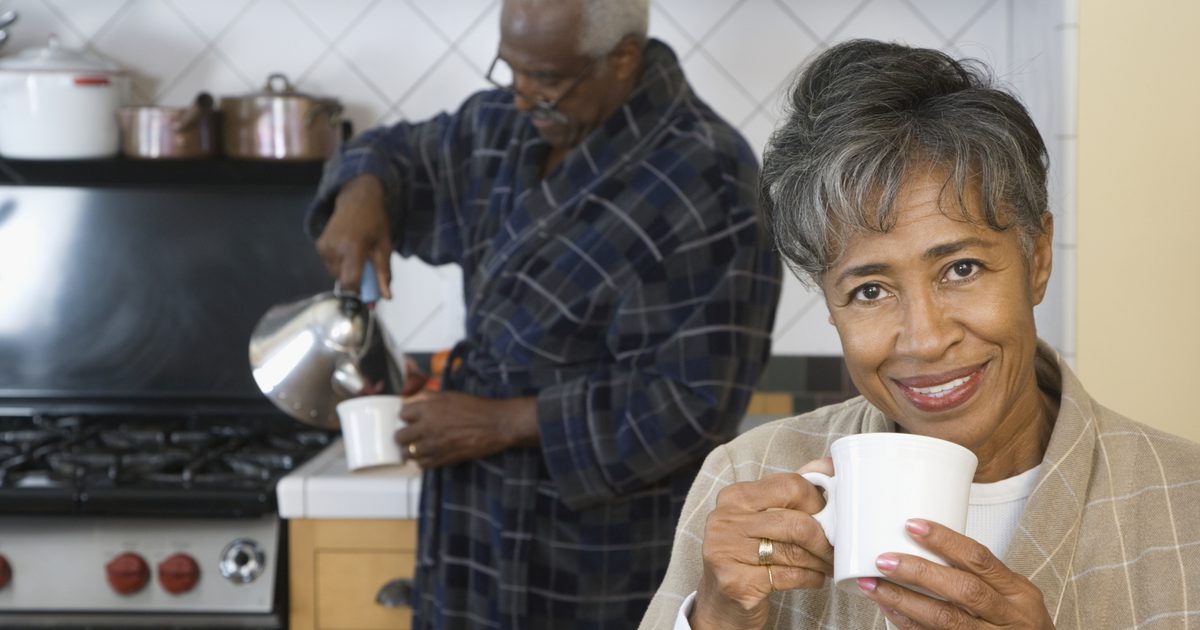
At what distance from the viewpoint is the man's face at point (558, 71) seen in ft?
5.39

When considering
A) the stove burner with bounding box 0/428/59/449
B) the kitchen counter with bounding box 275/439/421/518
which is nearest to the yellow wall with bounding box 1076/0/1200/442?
the kitchen counter with bounding box 275/439/421/518

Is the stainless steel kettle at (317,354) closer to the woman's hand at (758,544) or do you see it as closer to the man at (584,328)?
the man at (584,328)

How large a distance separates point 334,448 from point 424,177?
57 centimetres

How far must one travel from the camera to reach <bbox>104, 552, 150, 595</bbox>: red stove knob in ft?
6.74

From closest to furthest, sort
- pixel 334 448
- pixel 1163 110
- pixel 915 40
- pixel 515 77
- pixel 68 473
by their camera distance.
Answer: pixel 1163 110 < pixel 515 77 < pixel 68 473 < pixel 334 448 < pixel 915 40

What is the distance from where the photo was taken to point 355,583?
82.7 inches

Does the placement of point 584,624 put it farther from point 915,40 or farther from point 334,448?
point 915,40

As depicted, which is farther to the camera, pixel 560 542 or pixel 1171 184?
pixel 560 542

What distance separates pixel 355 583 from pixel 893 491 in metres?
1.43

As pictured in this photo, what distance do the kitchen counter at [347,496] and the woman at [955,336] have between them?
3.41 feet

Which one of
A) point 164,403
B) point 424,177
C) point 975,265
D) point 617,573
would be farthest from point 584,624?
point 164,403

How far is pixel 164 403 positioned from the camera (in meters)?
2.61

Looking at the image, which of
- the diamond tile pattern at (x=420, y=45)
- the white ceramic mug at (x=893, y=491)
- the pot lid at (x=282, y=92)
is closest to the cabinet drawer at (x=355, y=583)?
the diamond tile pattern at (x=420, y=45)

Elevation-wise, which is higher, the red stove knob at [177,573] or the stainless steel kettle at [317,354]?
the stainless steel kettle at [317,354]
